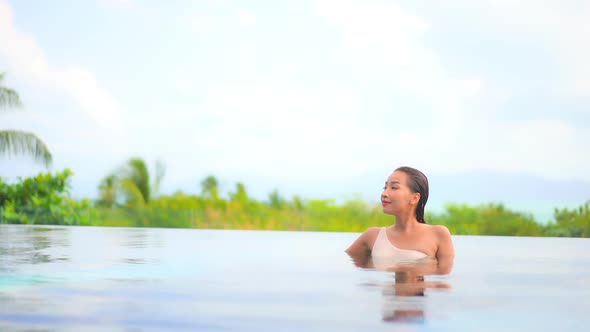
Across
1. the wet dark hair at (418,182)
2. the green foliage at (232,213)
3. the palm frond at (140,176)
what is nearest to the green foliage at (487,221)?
the green foliage at (232,213)

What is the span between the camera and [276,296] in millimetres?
3275

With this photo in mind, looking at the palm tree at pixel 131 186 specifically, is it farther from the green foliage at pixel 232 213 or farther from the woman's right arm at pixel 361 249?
the woman's right arm at pixel 361 249

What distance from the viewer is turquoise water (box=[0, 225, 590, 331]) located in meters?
2.49

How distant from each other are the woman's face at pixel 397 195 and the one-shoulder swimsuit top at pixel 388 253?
0.28m

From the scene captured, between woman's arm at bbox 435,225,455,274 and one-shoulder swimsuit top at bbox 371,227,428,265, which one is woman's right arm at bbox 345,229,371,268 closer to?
one-shoulder swimsuit top at bbox 371,227,428,265

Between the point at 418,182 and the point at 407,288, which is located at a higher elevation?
the point at 418,182

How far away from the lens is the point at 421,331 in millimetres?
2303

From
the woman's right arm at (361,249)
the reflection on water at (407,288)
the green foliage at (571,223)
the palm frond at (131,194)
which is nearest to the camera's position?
the reflection on water at (407,288)

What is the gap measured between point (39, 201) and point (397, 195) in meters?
12.2

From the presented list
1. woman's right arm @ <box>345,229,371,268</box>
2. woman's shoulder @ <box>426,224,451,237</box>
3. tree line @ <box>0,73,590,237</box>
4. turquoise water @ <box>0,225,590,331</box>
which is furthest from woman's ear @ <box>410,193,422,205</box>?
tree line @ <box>0,73,590,237</box>

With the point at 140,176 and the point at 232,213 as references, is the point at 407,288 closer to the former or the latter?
the point at 232,213

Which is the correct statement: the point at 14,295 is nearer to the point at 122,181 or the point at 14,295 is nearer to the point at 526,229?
the point at 526,229

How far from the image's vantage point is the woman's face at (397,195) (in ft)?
15.3

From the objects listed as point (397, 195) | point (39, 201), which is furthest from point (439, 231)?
point (39, 201)
